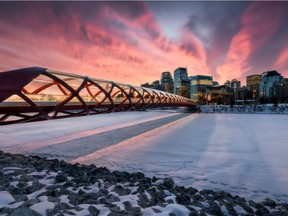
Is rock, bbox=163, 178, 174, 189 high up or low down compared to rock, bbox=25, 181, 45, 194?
down

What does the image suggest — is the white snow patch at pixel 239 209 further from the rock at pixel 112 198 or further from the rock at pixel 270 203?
the rock at pixel 112 198

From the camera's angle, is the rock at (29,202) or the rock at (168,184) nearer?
the rock at (29,202)

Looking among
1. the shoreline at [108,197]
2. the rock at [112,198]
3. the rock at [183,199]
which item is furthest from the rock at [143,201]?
the rock at [183,199]

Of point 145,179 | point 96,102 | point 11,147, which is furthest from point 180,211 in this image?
point 11,147

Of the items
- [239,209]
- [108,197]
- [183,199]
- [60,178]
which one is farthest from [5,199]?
[239,209]

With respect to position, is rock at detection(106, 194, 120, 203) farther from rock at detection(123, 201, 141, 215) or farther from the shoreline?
rock at detection(123, 201, 141, 215)

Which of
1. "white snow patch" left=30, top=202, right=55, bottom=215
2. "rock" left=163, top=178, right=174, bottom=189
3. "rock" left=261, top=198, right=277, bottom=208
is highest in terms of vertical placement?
"white snow patch" left=30, top=202, right=55, bottom=215

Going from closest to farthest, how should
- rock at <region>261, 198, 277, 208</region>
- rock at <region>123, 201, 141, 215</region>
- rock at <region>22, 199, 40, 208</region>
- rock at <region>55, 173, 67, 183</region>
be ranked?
1. rock at <region>123, 201, 141, 215</region>
2. rock at <region>22, 199, 40, 208</region>
3. rock at <region>261, 198, 277, 208</region>
4. rock at <region>55, 173, 67, 183</region>

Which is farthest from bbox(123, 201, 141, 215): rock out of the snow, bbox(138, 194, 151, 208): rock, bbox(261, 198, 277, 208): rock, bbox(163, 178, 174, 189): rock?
bbox(261, 198, 277, 208): rock

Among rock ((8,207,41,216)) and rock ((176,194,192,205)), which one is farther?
rock ((176,194,192,205))

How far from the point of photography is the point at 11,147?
1253 centimetres

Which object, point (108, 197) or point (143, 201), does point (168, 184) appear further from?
point (108, 197)

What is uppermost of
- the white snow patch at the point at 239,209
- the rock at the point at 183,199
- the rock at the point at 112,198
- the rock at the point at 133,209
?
the rock at the point at 112,198

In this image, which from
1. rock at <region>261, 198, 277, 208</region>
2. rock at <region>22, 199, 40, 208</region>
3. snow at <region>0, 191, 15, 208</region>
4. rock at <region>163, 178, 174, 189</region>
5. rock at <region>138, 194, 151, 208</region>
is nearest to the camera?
rock at <region>22, 199, 40, 208</region>
